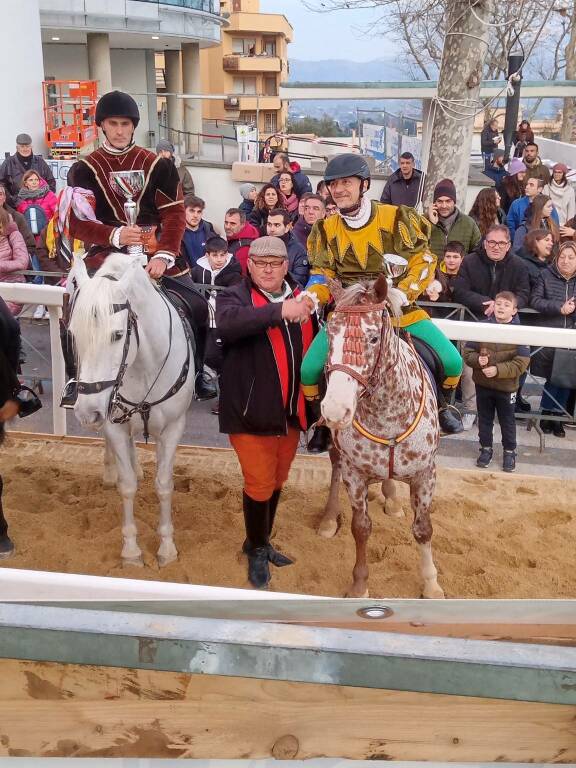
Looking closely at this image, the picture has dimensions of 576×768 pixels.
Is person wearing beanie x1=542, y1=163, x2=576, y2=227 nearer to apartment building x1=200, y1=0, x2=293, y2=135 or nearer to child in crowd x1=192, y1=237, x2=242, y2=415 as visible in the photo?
child in crowd x1=192, y1=237, x2=242, y2=415

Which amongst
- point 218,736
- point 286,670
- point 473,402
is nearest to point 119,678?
point 218,736

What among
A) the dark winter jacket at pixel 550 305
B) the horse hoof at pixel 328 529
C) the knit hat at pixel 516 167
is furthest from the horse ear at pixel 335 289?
the knit hat at pixel 516 167

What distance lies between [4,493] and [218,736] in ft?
13.3

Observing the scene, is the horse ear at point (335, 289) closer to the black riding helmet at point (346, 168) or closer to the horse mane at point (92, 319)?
the black riding helmet at point (346, 168)

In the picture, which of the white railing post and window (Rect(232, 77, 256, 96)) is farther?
window (Rect(232, 77, 256, 96))

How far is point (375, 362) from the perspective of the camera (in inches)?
132

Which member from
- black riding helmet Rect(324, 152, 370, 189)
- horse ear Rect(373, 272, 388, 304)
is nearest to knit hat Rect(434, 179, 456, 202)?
black riding helmet Rect(324, 152, 370, 189)

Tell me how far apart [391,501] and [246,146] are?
40.4 ft

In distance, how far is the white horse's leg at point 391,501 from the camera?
5.07 m

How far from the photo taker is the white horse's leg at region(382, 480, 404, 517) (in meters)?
5.07

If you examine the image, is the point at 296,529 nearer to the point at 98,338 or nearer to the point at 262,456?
the point at 262,456

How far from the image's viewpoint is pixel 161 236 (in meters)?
4.71

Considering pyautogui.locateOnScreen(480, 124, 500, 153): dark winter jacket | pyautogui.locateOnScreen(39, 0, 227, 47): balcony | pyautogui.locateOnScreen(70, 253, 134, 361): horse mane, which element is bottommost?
pyautogui.locateOnScreen(70, 253, 134, 361): horse mane

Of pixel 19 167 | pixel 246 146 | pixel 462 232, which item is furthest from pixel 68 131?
pixel 462 232
